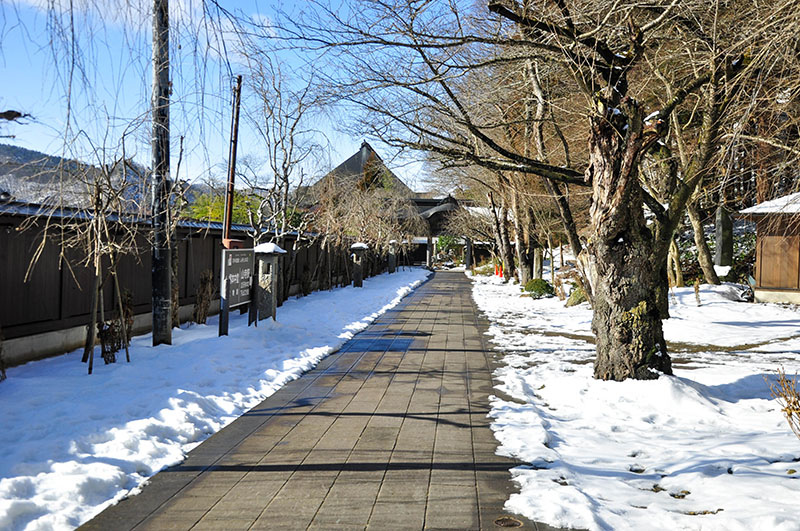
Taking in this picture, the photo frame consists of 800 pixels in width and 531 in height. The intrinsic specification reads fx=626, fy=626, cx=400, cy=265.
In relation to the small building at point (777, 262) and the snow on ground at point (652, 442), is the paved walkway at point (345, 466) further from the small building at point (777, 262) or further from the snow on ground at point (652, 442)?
the small building at point (777, 262)

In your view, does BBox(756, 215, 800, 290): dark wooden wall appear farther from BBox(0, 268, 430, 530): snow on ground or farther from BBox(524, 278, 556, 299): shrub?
BBox(0, 268, 430, 530): snow on ground

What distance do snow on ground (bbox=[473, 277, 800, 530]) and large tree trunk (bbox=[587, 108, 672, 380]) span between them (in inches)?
13.8

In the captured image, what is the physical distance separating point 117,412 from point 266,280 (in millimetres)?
6934

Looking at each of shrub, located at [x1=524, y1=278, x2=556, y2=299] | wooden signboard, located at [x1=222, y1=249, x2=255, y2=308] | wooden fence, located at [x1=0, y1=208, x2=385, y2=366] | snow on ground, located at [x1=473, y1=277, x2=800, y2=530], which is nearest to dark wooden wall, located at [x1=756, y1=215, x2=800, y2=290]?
shrub, located at [x1=524, y1=278, x2=556, y2=299]

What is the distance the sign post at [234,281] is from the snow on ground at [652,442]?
4909mm

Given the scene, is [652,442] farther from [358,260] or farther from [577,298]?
[358,260]

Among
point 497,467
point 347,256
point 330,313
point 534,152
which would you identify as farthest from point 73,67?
point 347,256

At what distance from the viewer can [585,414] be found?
6680mm

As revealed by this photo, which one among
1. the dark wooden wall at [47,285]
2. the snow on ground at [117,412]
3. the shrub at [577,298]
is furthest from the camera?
the shrub at [577,298]

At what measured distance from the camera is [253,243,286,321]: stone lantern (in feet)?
41.0

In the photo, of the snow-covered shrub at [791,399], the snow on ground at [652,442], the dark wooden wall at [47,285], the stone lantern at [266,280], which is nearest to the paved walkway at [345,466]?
the snow on ground at [652,442]

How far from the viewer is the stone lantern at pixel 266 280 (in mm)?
12500

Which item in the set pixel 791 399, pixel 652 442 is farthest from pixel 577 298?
pixel 791 399

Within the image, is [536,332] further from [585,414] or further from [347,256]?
[347,256]
